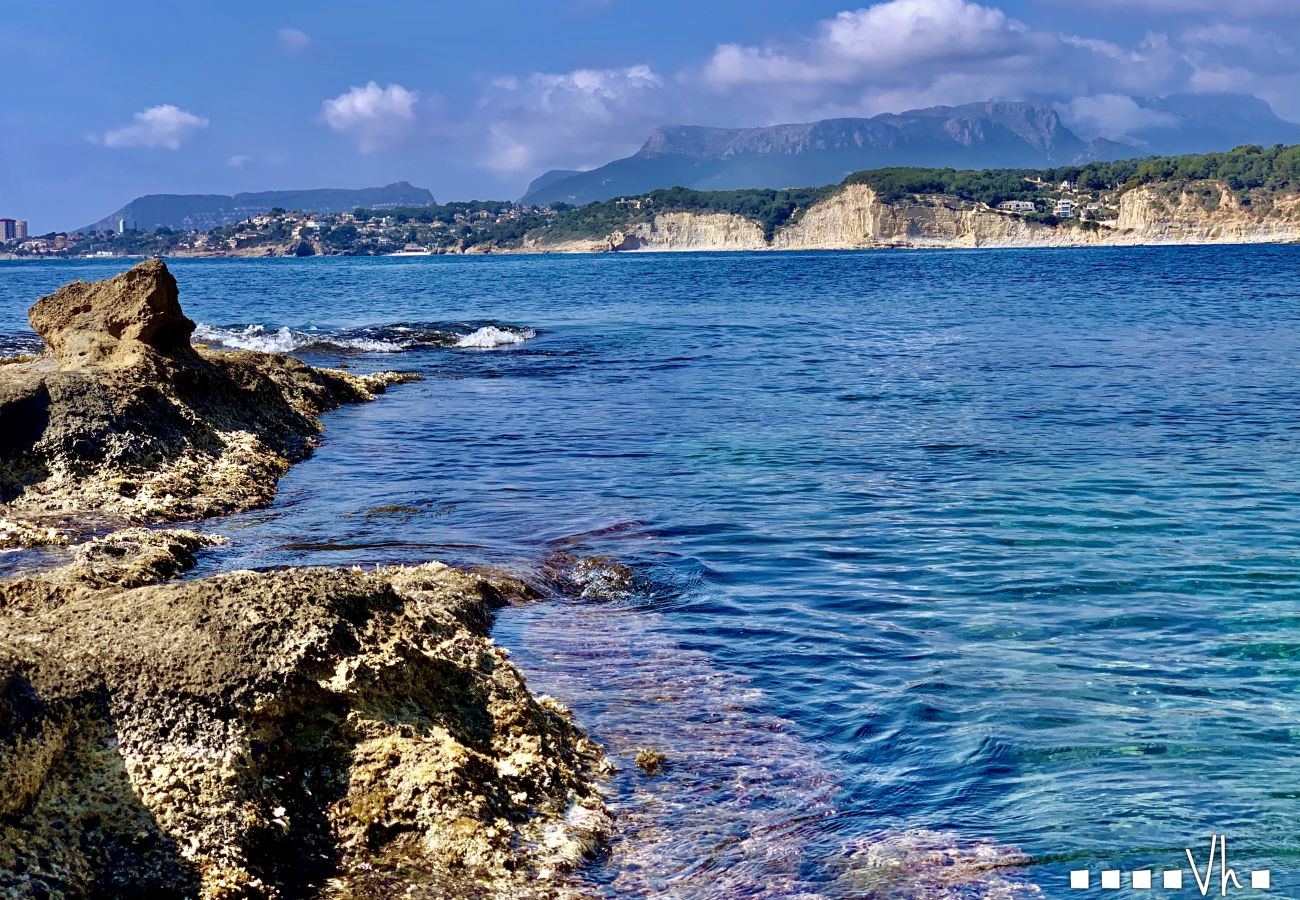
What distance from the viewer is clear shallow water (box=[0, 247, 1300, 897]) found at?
5164mm

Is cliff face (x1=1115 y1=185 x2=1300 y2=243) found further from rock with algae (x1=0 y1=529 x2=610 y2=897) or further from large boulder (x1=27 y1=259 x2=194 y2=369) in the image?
rock with algae (x1=0 y1=529 x2=610 y2=897)

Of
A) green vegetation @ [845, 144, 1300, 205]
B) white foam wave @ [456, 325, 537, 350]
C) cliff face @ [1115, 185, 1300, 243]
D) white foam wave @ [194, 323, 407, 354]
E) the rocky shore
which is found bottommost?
the rocky shore

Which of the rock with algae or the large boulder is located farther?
the large boulder

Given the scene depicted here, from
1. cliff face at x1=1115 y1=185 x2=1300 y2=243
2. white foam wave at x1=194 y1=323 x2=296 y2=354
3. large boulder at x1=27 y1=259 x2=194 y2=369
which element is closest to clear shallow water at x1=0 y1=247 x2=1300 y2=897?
large boulder at x1=27 y1=259 x2=194 y2=369

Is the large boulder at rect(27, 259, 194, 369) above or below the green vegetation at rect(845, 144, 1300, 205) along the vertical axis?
below

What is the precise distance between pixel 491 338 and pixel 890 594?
83.8 ft

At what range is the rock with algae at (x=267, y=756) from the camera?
4.05m

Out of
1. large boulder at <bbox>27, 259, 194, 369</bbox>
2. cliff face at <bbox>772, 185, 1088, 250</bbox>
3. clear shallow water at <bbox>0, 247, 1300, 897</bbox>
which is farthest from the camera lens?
cliff face at <bbox>772, 185, 1088, 250</bbox>

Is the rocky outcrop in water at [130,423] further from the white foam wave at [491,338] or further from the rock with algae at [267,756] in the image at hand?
the white foam wave at [491,338]

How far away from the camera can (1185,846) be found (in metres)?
5.02

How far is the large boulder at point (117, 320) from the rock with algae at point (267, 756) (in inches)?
316

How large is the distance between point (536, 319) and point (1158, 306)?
72.7 feet

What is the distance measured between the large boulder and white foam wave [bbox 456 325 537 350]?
17625mm

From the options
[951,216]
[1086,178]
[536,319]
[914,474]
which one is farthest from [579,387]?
[1086,178]
